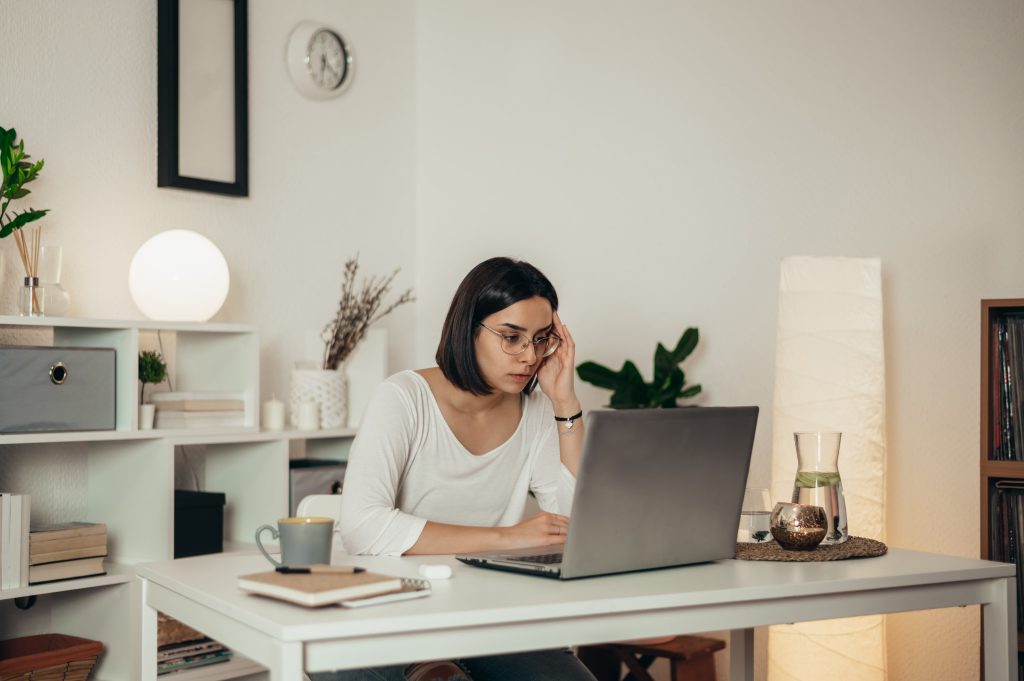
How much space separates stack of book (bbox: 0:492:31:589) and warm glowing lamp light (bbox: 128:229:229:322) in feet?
2.24

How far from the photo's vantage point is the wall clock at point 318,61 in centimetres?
371

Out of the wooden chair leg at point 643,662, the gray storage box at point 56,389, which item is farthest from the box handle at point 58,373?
the wooden chair leg at point 643,662

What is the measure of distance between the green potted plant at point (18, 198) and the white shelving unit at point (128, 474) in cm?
9

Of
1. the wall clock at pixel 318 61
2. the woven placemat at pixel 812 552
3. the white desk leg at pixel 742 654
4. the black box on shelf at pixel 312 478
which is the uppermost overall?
the wall clock at pixel 318 61

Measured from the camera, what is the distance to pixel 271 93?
367 centimetres

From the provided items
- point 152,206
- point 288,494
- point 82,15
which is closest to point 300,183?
point 152,206

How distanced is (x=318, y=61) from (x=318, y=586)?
287 cm

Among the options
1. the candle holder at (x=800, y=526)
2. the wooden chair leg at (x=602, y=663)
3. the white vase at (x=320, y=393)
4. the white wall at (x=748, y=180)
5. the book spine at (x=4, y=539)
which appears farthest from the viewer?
the white vase at (x=320, y=393)

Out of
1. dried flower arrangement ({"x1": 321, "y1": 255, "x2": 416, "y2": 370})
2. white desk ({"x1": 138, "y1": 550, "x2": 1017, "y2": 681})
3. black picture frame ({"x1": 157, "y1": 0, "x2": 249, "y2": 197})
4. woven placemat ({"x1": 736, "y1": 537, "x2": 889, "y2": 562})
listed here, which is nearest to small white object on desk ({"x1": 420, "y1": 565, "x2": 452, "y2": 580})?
white desk ({"x1": 138, "y1": 550, "x2": 1017, "y2": 681})

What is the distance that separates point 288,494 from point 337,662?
2.05 m

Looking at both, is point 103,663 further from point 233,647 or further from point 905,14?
point 905,14

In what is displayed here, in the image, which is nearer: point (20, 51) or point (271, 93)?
point (20, 51)

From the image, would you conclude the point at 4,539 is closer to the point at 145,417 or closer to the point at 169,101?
the point at 145,417

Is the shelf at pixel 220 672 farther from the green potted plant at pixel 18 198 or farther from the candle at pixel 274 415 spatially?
the green potted plant at pixel 18 198
